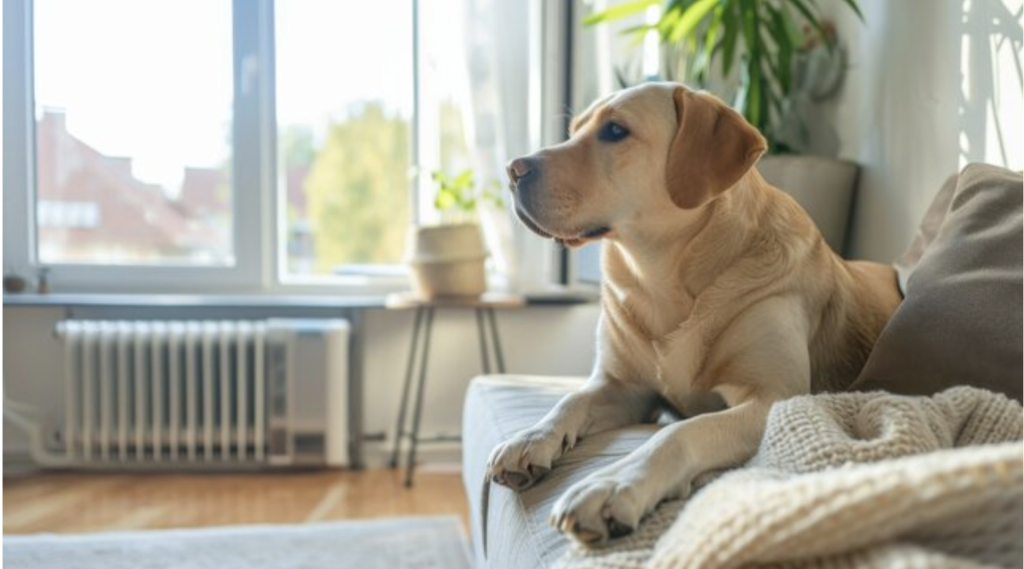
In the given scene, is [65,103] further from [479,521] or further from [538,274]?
[479,521]

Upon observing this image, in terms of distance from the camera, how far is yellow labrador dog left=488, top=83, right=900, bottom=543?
1.24 metres

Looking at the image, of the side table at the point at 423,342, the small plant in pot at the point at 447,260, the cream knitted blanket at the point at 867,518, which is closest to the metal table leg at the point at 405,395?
the side table at the point at 423,342

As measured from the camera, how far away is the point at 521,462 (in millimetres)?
1096

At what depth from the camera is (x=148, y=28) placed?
3223 mm

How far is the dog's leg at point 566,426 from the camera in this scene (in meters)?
1.10

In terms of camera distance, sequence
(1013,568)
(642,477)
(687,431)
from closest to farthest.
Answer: (1013,568), (642,477), (687,431)

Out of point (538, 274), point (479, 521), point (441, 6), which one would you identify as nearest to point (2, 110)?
point (441, 6)

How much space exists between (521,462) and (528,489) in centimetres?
3

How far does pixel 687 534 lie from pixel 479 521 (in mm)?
720

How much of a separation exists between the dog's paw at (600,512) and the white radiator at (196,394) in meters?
2.21

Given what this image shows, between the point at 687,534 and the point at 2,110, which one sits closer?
the point at 687,534

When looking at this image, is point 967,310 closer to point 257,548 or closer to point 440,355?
point 257,548

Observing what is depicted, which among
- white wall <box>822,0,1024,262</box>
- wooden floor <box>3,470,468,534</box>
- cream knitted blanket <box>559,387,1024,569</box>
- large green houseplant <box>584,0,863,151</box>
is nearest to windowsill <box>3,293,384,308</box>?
wooden floor <box>3,470,468,534</box>

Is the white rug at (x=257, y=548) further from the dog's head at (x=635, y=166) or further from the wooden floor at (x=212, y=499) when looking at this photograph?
the dog's head at (x=635, y=166)
